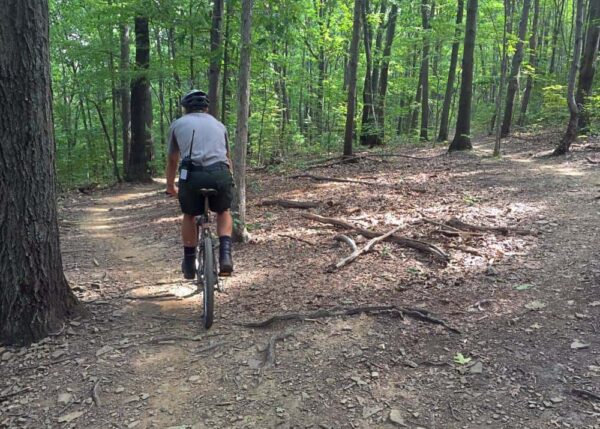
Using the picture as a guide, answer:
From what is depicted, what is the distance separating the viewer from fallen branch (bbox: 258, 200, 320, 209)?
29.4 ft

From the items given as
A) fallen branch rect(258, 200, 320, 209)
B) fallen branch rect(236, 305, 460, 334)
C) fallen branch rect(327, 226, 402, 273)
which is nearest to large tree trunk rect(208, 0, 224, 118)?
fallen branch rect(258, 200, 320, 209)

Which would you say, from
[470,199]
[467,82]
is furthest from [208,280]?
[467,82]

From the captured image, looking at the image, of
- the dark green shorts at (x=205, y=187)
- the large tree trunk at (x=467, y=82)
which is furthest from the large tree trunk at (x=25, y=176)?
the large tree trunk at (x=467, y=82)

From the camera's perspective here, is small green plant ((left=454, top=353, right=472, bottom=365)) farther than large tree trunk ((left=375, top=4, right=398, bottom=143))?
No

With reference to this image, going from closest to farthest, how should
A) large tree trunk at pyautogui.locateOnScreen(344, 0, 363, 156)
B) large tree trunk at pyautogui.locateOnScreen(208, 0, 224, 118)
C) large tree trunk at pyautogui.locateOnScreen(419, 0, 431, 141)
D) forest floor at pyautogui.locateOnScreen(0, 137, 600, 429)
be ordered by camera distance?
forest floor at pyautogui.locateOnScreen(0, 137, 600, 429) → large tree trunk at pyautogui.locateOnScreen(208, 0, 224, 118) → large tree trunk at pyautogui.locateOnScreen(344, 0, 363, 156) → large tree trunk at pyautogui.locateOnScreen(419, 0, 431, 141)

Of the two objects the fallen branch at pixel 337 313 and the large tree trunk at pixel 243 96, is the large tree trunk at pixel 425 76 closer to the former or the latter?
the large tree trunk at pixel 243 96

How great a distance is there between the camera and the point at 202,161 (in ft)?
14.5

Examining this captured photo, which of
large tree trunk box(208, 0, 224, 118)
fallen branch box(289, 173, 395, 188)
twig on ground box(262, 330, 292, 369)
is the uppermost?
large tree trunk box(208, 0, 224, 118)

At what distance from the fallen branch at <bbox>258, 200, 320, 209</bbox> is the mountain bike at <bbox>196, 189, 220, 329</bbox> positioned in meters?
4.35

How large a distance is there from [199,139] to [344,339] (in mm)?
2362

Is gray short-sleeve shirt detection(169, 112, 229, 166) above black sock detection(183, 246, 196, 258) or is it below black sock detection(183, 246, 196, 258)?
above

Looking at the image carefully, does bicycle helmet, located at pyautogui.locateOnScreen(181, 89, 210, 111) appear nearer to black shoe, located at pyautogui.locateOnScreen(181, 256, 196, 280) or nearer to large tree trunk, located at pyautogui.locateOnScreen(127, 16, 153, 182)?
black shoe, located at pyautogui.locateOnScreen(181, 256, 196, 280)

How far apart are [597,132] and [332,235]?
12387 mm

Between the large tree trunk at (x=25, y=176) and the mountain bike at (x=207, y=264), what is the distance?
4.48ft
